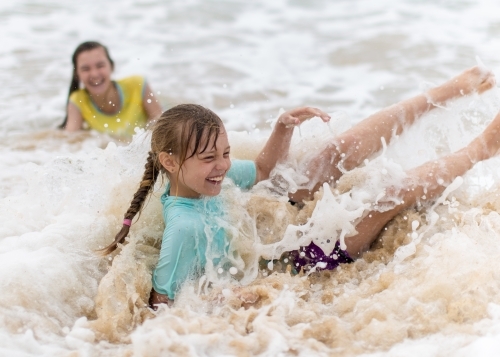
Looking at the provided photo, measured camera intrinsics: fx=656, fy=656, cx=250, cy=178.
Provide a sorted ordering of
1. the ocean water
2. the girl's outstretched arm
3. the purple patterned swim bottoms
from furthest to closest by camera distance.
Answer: the girl's outstretched arm → the purple patterned swim bottoms → the ocean water

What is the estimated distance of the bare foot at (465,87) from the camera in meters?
4.21

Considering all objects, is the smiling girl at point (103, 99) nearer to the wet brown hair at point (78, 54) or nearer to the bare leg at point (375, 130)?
the wet brown hair at point (78, 54)

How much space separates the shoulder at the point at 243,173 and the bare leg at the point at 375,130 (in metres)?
0.26

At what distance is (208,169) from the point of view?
10.7 ft

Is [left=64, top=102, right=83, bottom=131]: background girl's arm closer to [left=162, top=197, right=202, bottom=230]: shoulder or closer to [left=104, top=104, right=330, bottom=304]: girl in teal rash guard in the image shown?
[left=104, top=104, right=330, bottom=304]: girl in teal rash guard

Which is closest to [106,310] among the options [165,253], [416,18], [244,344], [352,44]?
[165,253]

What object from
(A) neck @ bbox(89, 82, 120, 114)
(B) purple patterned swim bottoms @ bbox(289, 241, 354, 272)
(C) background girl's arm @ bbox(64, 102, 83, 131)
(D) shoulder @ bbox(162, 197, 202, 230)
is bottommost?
(C) background girl's arm @ bbox(64, 102, 83, 131)

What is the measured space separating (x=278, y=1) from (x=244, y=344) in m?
9.67

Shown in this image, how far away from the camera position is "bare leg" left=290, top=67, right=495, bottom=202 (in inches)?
154

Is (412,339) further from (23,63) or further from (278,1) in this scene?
(278,1)

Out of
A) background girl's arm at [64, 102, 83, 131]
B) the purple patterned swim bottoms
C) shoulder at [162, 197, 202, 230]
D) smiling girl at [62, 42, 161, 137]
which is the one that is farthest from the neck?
the purple patterned swim bottoms

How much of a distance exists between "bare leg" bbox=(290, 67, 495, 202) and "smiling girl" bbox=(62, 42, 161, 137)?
9.40 ft

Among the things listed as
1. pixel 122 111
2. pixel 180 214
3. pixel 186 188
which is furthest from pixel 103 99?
pixel 180 214

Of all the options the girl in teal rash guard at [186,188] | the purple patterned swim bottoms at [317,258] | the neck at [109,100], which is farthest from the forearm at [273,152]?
the neck at [109,100]
